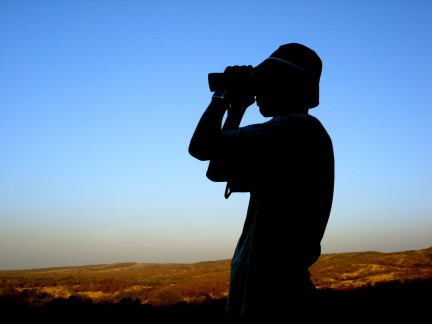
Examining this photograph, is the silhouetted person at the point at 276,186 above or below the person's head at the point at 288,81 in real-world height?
below

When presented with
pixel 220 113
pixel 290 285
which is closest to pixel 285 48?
pixel 220 113

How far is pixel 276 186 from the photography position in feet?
4.34

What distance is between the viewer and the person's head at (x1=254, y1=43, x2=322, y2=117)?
1596mm

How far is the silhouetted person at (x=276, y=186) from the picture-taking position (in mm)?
1242

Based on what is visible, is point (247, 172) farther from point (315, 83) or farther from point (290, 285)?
point (315, 83)

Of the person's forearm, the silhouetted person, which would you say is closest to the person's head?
the silhouetted person

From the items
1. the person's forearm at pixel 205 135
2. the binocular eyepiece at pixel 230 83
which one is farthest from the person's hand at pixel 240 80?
the person's forearm at pixel 205 135

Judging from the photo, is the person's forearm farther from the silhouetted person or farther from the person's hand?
the person's hand

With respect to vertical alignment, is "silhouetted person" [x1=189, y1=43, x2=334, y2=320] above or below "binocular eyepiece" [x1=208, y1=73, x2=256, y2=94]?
below

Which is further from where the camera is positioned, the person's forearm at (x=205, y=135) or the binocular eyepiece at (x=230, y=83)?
the binocular eyepiece at (x=230, y=83)

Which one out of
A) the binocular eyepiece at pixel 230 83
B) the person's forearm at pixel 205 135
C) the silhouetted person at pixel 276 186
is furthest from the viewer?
the binocular eyepiece at pixel 230 83

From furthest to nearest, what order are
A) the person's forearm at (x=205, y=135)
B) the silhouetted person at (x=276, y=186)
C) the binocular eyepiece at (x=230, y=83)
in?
the binocular eyepiece at (x=230, y=83) < the person's forearm at (x=205, y=135) < the silhouetted person at (x=276, y=186)

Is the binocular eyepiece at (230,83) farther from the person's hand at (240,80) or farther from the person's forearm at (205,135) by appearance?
the person's forearm at (205,135)

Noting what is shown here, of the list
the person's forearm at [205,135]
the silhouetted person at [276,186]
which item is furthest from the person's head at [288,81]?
the person's forearm at [205,135]
